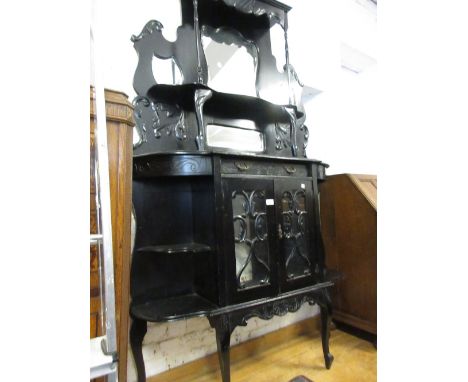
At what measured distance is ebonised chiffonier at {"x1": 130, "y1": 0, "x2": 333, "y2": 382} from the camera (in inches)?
50.8

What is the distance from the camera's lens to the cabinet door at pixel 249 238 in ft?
4.29

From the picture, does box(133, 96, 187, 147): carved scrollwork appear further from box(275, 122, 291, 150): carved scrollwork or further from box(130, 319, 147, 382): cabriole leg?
box(130, 319, 147, 382): cabriole leg

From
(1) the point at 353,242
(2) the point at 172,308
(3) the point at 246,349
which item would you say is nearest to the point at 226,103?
(2) the point at 172,308

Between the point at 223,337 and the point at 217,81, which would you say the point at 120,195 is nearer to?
the point at 223,337

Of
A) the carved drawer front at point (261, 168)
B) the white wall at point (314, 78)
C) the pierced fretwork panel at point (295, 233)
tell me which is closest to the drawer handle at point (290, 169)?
the carved drawer front at point (261, 168)

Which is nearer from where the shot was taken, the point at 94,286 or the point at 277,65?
the point at 94,286

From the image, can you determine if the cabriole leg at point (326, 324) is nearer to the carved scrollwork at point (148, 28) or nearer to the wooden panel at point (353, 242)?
the wooden panel at point (353, 242)

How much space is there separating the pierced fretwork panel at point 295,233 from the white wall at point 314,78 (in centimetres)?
60
